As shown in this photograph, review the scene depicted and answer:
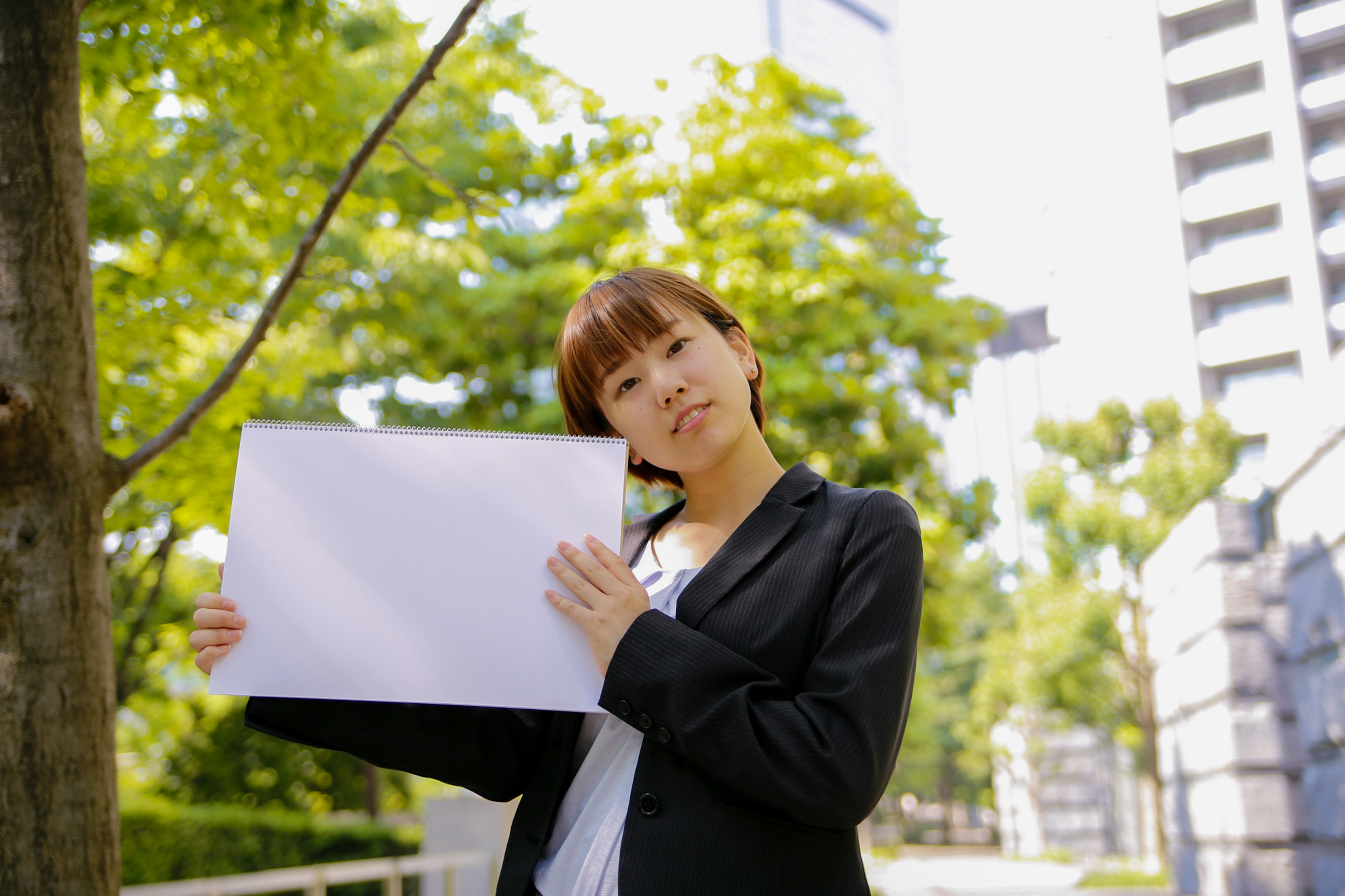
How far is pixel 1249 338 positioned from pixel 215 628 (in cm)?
3230

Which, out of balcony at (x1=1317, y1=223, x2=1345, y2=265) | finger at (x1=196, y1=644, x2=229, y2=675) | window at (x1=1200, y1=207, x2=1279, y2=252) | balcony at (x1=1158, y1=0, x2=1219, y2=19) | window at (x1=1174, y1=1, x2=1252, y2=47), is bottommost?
finger at (x1=196, y1=644, x2=229, y2=675)

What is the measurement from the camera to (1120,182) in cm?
3164

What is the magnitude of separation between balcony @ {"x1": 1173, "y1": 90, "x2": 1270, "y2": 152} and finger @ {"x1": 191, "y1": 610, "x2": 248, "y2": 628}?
33.5m

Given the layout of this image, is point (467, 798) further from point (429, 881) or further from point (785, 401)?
point (785, 401)

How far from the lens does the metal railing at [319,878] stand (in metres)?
2.56

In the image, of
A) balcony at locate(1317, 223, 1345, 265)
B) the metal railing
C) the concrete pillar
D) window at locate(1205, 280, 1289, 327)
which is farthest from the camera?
window at locate(1205, 280, 1289, 327)

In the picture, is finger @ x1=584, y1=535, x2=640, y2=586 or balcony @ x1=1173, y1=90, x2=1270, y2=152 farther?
balcony @ x1=1173, y1=90, x2=1270, y2=152

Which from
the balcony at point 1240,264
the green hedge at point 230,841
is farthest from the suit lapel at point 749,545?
the balcony at point 1240,264

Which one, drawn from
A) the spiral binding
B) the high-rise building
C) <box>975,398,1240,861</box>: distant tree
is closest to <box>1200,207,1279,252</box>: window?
the high-rise building

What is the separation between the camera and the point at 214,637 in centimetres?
126

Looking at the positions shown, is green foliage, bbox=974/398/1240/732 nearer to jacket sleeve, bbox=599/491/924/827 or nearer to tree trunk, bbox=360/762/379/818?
tree trunk, bbox=360/762/379/818

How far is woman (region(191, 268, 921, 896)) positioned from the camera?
1.13 m

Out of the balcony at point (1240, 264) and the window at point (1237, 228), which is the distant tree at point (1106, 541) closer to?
the balcony at point (1240, 264)

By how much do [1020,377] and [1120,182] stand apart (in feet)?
145
